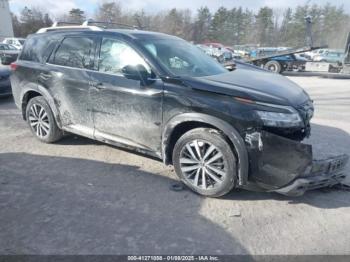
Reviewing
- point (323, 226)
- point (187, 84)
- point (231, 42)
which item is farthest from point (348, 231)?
point (231, 42)

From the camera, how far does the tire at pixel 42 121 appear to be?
5295mm

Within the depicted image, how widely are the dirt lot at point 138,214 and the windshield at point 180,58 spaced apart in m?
1.38

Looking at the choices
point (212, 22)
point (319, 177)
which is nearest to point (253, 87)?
point (319, 177)

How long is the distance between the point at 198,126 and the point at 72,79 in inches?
81.4

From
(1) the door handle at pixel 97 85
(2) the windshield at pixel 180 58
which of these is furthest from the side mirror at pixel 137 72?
(1) the door handle at pixel 97 85

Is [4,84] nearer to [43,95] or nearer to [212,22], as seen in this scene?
[43,95]

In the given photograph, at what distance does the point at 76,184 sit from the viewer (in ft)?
13.4

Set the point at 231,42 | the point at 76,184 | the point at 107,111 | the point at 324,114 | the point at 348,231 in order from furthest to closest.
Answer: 1. the point at 231,42
2. the point at 324,114
3. the point at 107,111
4. the point at 76,184
5. the point at 348,231

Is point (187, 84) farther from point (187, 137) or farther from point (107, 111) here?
point (107, 111)

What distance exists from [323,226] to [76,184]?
2812 millimetres

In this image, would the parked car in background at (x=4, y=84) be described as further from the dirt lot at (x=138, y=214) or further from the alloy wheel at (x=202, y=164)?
the alloy wheel at (x=202, y=164)

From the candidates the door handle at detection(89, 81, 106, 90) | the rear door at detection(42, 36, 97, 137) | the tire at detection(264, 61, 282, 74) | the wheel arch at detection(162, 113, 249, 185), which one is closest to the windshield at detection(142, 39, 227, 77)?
the wheel arch at detection(162, 113, 249, 185)

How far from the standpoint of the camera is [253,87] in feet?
12.1

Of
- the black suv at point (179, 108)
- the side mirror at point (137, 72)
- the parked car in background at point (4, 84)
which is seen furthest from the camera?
the parked car in background at point (4, 84)
